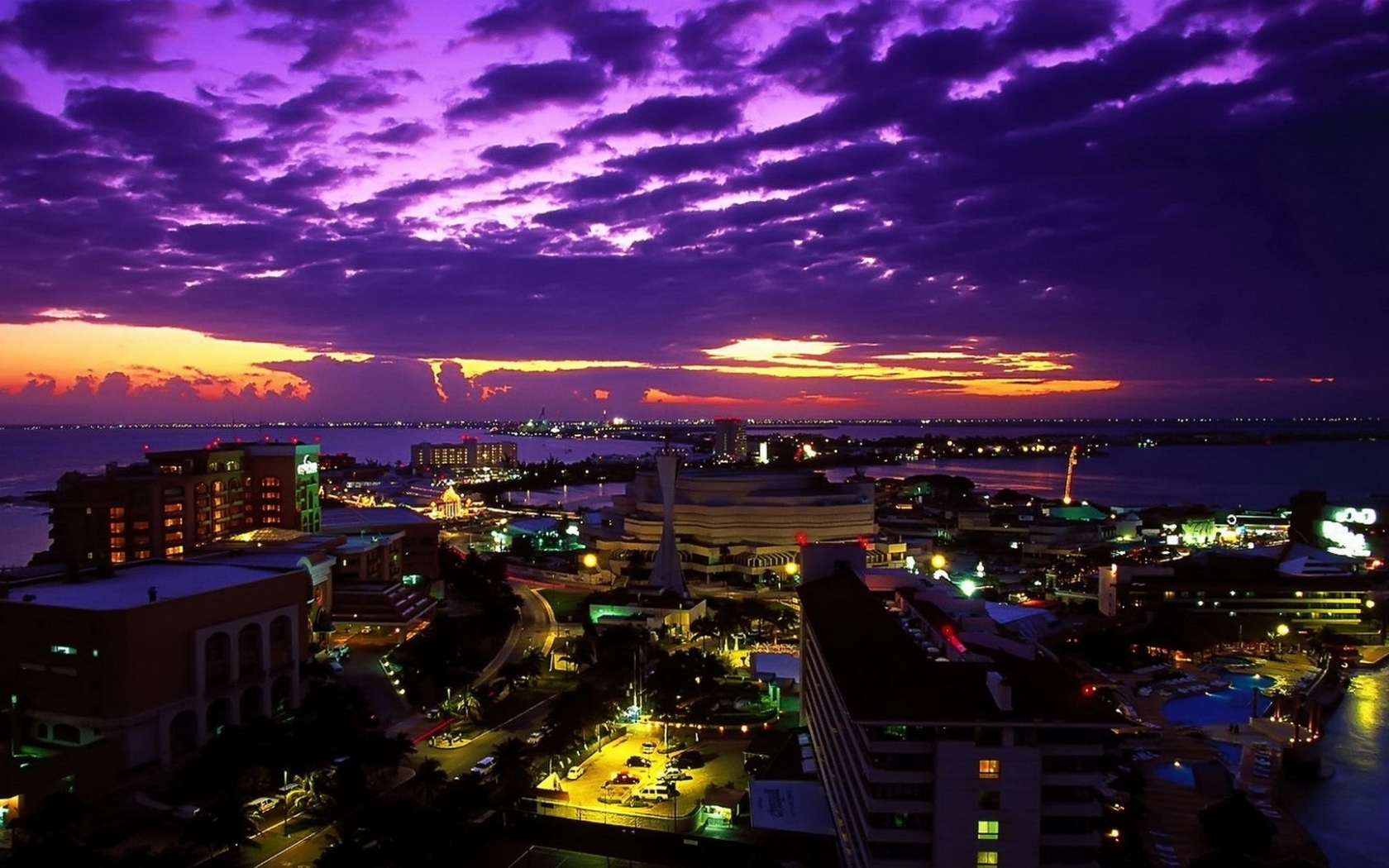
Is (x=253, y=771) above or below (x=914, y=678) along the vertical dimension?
below

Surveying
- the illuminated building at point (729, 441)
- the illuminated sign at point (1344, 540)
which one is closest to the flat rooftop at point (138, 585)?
the illuminated sign at point (1344, 540)

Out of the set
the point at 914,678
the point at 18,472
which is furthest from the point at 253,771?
the point at 18,472

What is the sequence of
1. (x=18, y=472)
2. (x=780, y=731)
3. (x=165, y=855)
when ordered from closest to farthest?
1. (x=165, y=855)
2. (x=780, y=731)
3. (x=18, y=472)

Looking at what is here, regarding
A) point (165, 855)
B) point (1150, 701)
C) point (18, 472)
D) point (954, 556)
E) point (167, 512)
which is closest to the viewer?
point (165, 855)

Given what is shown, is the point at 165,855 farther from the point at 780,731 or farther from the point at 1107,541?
the point at 1107,541

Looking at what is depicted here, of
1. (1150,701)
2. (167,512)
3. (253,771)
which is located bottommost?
(1150,701)

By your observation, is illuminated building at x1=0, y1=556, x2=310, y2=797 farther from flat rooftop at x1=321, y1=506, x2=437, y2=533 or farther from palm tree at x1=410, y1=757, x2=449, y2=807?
A: flat rooftop at x1=321, y1=506, x2=437, y2=533
